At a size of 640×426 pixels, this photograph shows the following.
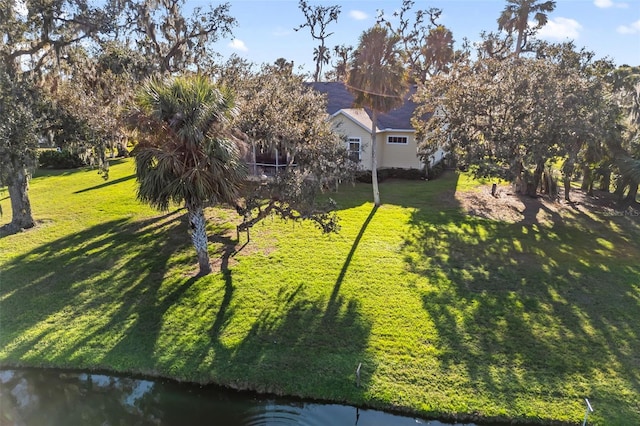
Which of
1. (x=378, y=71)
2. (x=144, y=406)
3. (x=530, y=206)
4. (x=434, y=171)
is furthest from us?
(x=434, y=171)

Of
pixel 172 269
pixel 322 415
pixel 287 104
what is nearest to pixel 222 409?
pixel 322 415

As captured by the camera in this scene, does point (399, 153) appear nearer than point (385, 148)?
Yes

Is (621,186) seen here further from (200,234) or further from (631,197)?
(200,234)

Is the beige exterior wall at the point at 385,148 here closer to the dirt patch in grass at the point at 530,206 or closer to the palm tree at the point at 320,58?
the dirt patch in grass at the point at 530,206

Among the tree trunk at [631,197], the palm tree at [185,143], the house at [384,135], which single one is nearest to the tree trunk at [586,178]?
the tree trunk at [631,197]

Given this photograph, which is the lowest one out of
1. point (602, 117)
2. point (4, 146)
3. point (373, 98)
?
point (4, 146)

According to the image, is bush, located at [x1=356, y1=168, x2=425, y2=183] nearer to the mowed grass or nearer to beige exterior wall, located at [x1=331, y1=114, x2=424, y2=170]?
beige exterior wall, located at [x1=331, y1=114, x2=424, y2=170]

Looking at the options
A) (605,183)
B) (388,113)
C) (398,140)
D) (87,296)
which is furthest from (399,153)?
(87,296)

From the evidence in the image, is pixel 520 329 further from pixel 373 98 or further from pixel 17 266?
pixel 17 266
